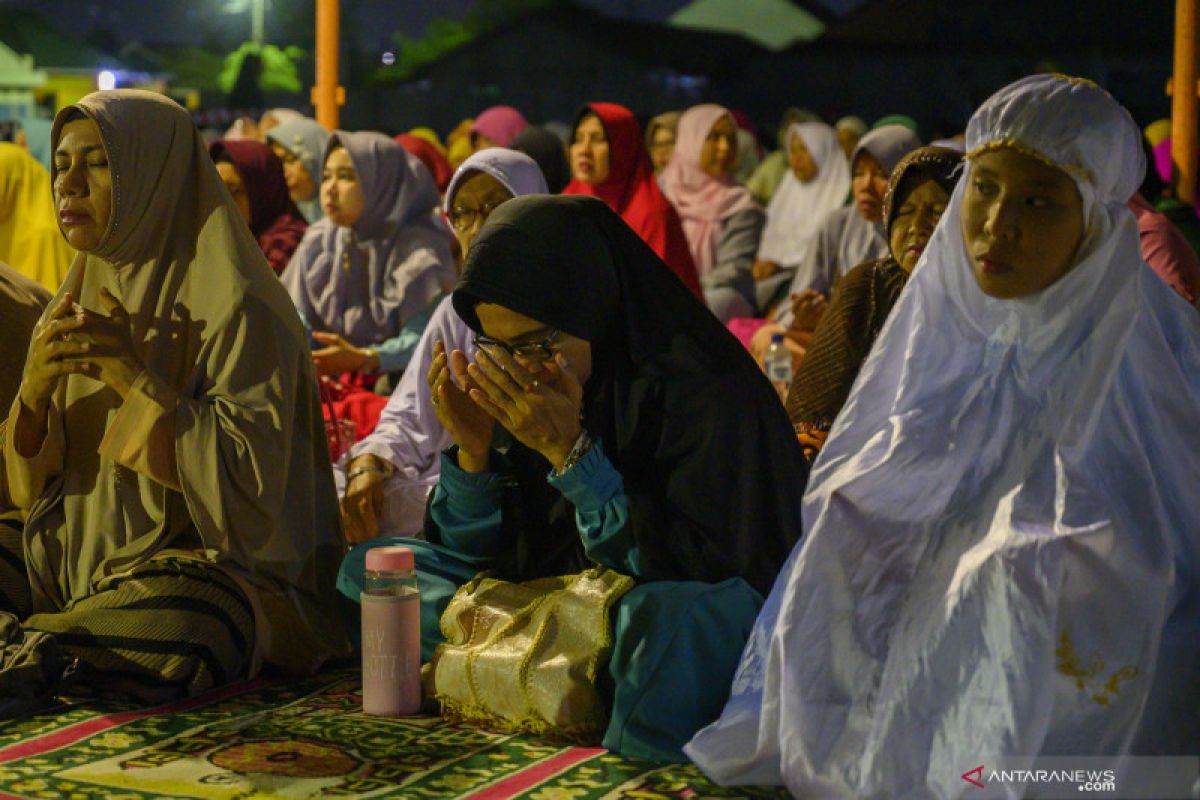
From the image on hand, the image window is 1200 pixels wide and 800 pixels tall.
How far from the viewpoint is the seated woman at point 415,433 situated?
12.0 feet

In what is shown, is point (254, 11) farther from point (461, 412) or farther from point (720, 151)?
point (461, 412)

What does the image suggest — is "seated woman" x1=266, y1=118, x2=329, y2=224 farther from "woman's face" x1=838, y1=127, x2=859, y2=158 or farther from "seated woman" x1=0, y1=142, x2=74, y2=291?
"woman's face" x1=838, y1=127, x2=859, y2=158

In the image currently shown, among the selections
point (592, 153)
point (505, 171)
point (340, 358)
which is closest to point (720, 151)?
point (592, 153)

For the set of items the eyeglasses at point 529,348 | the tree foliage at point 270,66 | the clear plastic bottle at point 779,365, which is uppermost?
the tree foliage at point 270,66

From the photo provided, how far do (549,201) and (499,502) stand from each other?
0.56m

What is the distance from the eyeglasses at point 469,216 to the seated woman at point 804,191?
4.92m

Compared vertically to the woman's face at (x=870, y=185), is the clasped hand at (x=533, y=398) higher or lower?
lower

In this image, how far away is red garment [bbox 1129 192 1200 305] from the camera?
15.9 ft

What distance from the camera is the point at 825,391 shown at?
375cm


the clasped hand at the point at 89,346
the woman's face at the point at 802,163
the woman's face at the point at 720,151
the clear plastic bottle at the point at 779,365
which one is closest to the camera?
the clasped hand at the point at 89,346

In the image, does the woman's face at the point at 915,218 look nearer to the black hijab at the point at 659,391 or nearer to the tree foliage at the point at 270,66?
the black hijab at the point at 659,391

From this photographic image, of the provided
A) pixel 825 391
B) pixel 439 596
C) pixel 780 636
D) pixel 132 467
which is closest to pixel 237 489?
pixel 132 467

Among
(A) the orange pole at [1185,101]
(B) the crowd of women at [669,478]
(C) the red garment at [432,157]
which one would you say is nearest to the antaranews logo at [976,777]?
(B) the crowd of women at [669,478]

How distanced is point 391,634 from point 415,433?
1.14 meters
